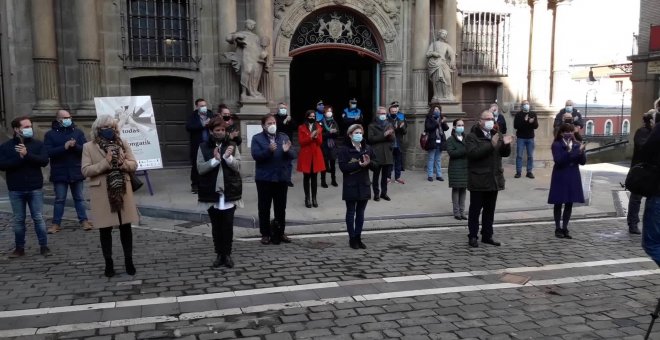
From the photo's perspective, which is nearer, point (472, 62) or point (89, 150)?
point (89, 150)

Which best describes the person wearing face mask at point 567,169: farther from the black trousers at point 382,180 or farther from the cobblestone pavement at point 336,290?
the black trousers at point 382,180

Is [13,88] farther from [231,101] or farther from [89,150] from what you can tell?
[89,150]

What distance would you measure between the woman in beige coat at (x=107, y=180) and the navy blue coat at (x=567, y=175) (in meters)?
5.94

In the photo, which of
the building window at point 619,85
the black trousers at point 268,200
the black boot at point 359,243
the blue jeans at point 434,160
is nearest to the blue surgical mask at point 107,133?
the black trousers at point 268,200

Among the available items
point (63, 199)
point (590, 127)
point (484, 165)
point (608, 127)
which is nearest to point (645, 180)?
point (484, 165)

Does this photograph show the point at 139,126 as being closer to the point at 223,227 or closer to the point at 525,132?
the point at 223,227

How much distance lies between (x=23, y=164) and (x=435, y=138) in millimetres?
8578

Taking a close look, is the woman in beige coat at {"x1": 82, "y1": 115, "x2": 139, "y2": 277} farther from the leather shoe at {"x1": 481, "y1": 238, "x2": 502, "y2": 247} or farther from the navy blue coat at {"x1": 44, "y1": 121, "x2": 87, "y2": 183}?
the leather shoe at {"x1": 481, "y1": 238, "x2": 502, "y2": 247}

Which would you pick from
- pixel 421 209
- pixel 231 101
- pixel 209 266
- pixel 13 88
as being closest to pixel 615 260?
pixel 421 209

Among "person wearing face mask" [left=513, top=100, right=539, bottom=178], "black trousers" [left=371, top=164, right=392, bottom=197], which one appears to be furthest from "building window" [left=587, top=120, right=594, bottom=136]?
"black trousers" [left=371, top=164, right=392, bottom=197]

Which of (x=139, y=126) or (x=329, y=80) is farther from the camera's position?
(x=329, y=80)

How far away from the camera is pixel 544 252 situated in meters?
7.59

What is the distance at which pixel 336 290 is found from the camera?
5910 mm

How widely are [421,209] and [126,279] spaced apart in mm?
5630
